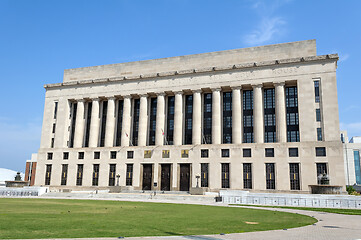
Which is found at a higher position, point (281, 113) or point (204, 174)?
point (281, 113)

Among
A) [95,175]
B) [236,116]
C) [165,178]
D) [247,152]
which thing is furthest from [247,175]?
[95,175]

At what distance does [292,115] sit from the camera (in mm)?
62125

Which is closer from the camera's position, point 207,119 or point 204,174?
point 204,174

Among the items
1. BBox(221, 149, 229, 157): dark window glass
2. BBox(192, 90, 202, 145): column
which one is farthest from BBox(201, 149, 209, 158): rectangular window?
BBox(221, 149, 229, 157): dark window glass

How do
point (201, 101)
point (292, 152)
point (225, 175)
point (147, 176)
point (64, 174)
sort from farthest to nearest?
point (64, 174)
point (201, 101)
point (147, 176)
point (225, 175)
point (292, 152)

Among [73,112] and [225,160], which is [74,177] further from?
[225,160]

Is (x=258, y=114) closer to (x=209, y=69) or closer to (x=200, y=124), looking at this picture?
(x=200, y=124)

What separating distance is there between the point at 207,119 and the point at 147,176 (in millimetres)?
17016

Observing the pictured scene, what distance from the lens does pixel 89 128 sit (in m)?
76.2

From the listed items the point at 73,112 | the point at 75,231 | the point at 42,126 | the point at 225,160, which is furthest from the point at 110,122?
the point at 75,231

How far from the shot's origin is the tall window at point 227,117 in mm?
65625

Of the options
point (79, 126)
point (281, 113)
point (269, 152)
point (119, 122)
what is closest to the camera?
point (269, 152)

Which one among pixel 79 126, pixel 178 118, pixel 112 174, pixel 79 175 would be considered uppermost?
pixel 178 118

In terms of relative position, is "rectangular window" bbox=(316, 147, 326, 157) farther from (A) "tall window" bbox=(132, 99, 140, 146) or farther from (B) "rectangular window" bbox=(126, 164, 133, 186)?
(A) "tall window" bbox=(132, 99, 140, 146)
